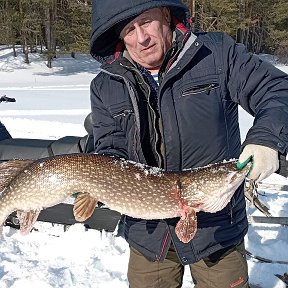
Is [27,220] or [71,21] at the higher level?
[27,220]

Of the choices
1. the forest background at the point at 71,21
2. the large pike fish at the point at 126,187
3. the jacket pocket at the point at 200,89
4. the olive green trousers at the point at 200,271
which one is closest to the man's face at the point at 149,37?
the jacket pocket at the point at 200,89

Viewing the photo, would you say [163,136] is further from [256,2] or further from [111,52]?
[256,2]

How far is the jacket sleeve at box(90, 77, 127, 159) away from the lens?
1.95 metres

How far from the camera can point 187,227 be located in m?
→ 1.78

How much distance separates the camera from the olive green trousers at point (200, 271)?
1954 millimetres

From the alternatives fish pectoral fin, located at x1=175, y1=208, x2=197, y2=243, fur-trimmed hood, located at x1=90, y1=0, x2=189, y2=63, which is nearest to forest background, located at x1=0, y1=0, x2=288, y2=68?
fur-trimmed hood, located at x1=90, y1=0, x2=189, y2=63

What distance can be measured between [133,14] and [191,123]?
1.63 feet

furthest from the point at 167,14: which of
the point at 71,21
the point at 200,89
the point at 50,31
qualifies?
the point at 71,21

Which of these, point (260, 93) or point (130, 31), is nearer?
point (260, 93)

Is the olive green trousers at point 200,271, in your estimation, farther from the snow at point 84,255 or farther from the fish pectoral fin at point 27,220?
the snow at point 84,255

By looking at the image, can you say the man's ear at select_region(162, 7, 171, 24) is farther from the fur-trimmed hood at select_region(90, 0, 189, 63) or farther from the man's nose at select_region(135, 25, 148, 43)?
the man's nose at select_region(135, 25, 148, 43)

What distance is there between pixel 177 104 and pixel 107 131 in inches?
14.7

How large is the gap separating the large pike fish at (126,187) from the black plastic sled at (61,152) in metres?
1.77

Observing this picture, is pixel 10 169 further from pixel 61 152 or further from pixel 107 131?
pixel 61 152
